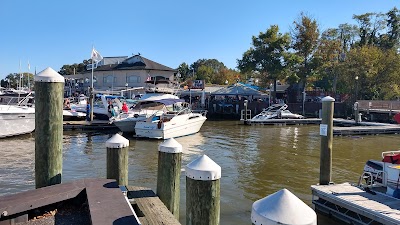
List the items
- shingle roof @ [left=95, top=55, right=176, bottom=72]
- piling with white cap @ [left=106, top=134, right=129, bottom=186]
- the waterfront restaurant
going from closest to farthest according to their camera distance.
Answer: piling with white cap @ [left=106, top=134, right=129, bottom=186], the waterfront restaurant, shingle roof @ [left=95, top=55, right=176, bottom=72]

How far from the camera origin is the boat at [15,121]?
20.0 meters

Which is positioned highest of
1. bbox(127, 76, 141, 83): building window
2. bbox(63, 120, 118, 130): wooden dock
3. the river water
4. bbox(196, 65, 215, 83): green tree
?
bbox(196, 65, 215, 83): green tree

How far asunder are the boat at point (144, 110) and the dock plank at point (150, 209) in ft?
53.3

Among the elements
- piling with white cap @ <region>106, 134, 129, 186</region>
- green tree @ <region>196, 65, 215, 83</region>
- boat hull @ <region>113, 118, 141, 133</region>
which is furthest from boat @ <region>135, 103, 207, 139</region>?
green tree @ <region>196, 65, 215, 83</region>

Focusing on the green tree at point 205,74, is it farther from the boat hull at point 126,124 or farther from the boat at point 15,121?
the boat at point 15,121

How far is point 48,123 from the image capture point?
4754 mm

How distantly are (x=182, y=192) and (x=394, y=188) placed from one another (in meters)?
5.36

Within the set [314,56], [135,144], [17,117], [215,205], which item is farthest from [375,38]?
[215,205]

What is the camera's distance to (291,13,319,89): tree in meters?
45.9

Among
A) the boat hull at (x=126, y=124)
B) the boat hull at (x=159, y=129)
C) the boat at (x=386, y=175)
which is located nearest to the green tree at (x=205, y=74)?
the boat hull at (x=126, y=124)

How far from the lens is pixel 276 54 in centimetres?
4644

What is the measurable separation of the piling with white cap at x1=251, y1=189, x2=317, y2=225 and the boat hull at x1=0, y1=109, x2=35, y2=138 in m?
21.0

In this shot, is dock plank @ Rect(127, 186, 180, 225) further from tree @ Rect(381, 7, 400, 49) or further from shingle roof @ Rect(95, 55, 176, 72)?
tree @ Rect(381, 7, 400, 49)

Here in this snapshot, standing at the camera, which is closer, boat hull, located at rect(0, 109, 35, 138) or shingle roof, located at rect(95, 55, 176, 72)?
boat hull, located at rect(0, 109, 35, 138)
